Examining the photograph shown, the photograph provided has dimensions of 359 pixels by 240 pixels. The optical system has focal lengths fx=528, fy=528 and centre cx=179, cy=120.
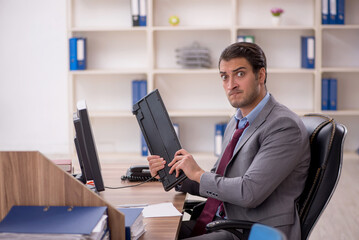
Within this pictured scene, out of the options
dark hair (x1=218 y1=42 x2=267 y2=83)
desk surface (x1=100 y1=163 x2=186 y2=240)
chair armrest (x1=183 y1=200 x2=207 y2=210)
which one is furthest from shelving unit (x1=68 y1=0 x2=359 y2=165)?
dark hair (x1=218 y1=42 x2=267 y2=83)

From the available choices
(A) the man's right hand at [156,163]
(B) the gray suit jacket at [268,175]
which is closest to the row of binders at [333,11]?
(B) the gray suit jacket at [268,175]

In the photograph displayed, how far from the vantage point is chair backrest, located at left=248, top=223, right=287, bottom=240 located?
1201 millimetres

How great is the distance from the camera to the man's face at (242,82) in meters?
2.19

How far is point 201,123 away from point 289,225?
341cm

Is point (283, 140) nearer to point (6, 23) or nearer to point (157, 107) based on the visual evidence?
point (157, 107)

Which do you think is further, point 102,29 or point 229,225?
point 102,29

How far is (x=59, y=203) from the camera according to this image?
1.49 m

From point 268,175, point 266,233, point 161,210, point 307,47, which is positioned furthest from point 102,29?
point 266,233

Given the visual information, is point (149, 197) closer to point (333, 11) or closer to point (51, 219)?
point (51, 219)

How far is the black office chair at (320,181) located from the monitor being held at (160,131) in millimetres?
345

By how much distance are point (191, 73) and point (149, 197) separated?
10.2 ft

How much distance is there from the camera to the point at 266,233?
4.16 ft

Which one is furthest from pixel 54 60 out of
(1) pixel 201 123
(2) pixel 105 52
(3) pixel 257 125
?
(3) pixel 257 125

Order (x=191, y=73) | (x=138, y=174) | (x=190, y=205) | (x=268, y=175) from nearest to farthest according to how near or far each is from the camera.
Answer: (x=268, y=175) → (x=190, y=205) → (x=138, y=174) → (x=191, y=73)
